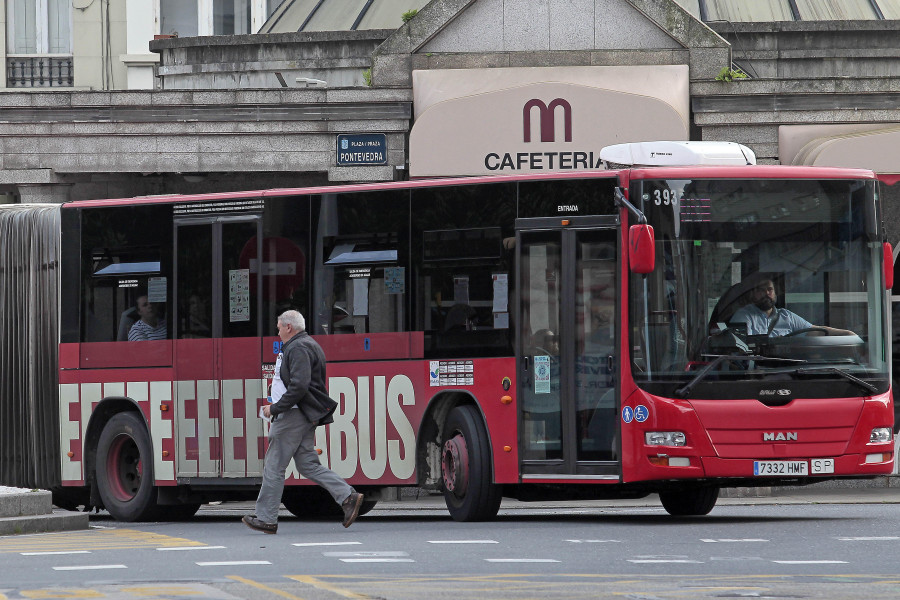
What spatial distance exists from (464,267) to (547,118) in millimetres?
6972

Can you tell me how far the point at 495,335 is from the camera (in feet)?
45.9

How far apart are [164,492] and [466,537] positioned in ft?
14.5

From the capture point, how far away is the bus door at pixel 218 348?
15.3m

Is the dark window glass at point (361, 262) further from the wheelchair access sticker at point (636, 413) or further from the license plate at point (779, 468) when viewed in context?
the license plate at point (779, 468)

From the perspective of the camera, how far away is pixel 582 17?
2191cm

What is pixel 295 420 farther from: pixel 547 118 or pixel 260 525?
pixel 547 118

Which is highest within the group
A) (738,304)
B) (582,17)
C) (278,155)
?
(582,17)

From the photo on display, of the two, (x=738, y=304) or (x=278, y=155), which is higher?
(x=278, y=155)

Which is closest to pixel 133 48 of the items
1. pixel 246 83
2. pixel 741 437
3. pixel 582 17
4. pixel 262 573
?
pixel 246 83

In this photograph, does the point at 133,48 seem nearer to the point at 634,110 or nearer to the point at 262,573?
the point at 634,110

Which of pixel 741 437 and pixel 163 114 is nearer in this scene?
pixel 741 437

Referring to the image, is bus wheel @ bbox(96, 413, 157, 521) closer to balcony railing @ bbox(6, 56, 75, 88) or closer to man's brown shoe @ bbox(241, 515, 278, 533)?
man's brown shoe @ bbox(241, 515, 278, 533)

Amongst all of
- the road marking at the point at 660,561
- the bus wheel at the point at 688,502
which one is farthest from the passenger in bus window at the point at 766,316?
the road marking at the point at 660,561

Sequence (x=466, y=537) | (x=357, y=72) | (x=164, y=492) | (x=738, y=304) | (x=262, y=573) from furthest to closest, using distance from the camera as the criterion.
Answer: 1. (x=357, y=72)
2. (x=164, y=492)
3. (x=738, y=304)
4. (x=466, y=537)
5. (x=262, y=573)
